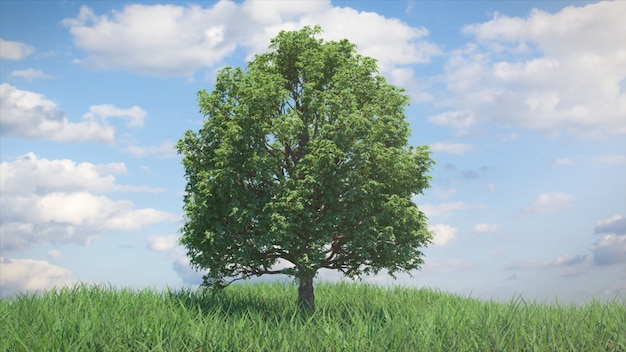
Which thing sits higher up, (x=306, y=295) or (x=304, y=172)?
(x=304, y=172)

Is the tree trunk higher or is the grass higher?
the tree trunk

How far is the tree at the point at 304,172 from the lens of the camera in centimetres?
1906

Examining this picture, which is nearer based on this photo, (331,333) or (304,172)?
(331,333)

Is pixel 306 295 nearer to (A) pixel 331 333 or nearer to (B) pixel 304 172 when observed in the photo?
(B) pixel 304 172

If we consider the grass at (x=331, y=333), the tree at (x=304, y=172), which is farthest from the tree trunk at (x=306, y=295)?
the grass at (x=331, y=333)

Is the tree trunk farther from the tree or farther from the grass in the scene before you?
the grass

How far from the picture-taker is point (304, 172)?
19.2m

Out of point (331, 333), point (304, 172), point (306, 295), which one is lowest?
point (331, 333)

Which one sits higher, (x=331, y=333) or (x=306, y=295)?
(x=306, y=295)

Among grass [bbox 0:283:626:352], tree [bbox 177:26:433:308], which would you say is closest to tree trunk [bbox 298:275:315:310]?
tree [bbox 177:26:433:308]

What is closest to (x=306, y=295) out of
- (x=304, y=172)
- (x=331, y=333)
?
(x=304, y=172)

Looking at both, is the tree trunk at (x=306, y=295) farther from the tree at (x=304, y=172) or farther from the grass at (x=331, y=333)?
the grass at (x=331, y=333)

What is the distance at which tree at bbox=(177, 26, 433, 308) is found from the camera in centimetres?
1906

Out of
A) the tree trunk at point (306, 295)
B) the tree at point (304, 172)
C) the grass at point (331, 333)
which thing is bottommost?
the grass at point (331, 333)
